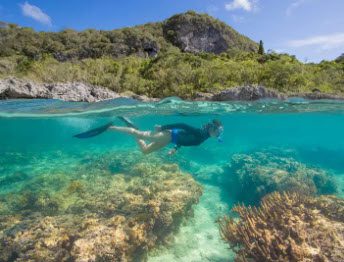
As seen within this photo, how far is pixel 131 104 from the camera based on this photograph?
18.6 metres

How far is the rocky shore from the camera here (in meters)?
15.5

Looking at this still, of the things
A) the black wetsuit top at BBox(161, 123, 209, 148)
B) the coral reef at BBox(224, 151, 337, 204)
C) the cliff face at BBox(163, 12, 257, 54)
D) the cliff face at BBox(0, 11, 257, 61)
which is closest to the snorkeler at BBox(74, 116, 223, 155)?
the black wetsuit top at BBox(161, 123, 209, 148)

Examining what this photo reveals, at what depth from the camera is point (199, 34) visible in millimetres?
49844

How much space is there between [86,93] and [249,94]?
8501 mm

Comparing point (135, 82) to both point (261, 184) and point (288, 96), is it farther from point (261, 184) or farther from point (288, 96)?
point (261, 184)

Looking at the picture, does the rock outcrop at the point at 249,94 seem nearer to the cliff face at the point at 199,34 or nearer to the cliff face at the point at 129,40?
the cliff face at the point at 129,40

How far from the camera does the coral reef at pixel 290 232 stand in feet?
23.9

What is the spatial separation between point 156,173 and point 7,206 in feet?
19.4

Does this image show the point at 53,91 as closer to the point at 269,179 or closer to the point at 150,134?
the point at 150,134

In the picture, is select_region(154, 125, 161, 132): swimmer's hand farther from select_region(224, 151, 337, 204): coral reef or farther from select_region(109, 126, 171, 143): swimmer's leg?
select_region(224, 151, 337, 204): coral reef

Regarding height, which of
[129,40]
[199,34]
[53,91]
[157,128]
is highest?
[199,34]

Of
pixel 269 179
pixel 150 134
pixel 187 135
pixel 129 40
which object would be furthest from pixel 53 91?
pixel 129 40

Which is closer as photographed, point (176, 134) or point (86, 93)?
point (176, 134)

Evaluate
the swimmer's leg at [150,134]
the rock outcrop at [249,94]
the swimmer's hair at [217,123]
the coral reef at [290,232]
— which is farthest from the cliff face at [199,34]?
the coral reef at [290,232]
